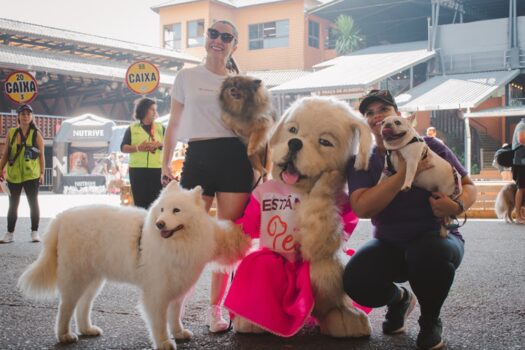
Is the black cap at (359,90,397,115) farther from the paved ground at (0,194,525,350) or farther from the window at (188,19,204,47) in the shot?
the window at (188,19,204,47)

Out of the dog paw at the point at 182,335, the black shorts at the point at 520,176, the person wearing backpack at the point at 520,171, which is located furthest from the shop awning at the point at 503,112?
the dog paw at the point at 182,335

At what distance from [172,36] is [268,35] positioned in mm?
5808

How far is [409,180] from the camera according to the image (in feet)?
8.66

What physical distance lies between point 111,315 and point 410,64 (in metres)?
18.8

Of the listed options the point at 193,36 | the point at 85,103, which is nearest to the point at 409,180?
the point at 85,103

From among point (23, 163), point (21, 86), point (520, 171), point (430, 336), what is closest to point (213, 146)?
point (430, 336)

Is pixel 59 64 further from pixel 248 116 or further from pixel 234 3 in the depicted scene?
pixel 248 116

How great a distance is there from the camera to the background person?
280 cm

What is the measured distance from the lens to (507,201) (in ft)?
31.4

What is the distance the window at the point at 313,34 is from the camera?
29062 mm

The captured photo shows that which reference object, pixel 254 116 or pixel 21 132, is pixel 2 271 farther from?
pixel 254 116

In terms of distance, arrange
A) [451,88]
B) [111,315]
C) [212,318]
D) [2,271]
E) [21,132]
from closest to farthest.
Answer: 1. [212,318]
2. [111,315]
3. [2,271]
4. [21,132]
5. [451,88]

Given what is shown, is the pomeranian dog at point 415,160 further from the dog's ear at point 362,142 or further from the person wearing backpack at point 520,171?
the person wearing backpack at point 520,171

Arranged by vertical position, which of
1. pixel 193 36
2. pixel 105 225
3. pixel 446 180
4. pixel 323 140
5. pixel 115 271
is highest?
pixel 193 36
